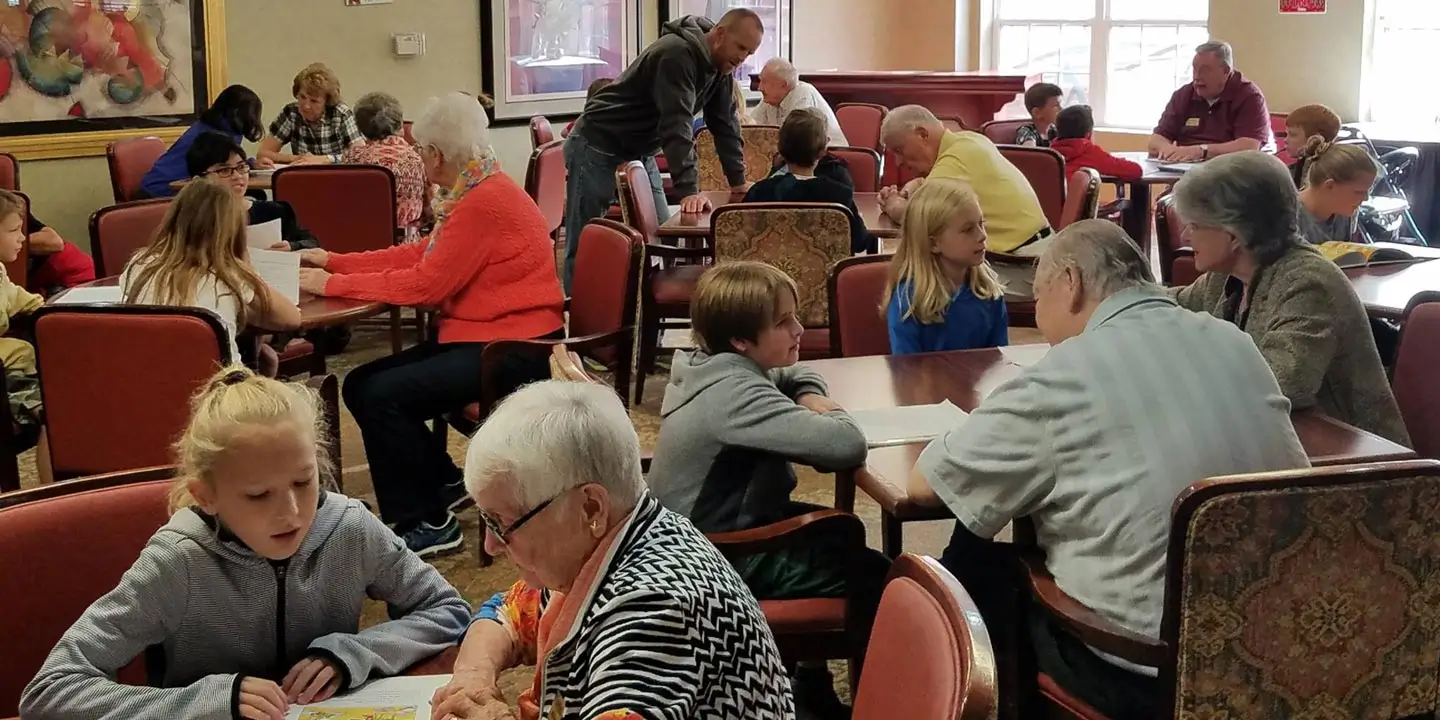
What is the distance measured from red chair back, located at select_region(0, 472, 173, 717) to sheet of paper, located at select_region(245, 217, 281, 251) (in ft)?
8.57

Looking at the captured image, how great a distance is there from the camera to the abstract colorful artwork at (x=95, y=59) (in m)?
7.14

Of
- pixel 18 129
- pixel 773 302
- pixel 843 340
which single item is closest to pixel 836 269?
pixel 843 340

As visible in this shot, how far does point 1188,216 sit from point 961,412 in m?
0.61

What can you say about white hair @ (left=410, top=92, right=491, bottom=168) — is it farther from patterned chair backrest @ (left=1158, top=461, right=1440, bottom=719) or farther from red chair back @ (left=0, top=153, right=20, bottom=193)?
red chair back @ (left=0, top=153, right=20, bottom=193)

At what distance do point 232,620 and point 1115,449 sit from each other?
127cm

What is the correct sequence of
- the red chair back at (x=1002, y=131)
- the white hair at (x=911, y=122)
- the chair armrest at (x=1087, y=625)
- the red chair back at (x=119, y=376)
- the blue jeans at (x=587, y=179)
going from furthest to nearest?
1. the red chair back at (x=1002, y=131)
2. the blue jeans at (x=587, y=179)
3. the white hair at (x=911, y=122)
4. the red chair back at (x=119, y=376)
5. the chair armrest at (x=1087, y=625)

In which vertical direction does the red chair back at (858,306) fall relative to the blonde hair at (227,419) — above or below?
below

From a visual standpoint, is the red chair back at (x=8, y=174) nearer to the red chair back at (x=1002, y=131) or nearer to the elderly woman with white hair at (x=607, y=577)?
the red chair back at (x=1002, y=131)

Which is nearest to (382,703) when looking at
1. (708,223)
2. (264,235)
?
(264,235)

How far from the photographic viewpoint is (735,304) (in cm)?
265

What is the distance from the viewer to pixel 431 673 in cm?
190

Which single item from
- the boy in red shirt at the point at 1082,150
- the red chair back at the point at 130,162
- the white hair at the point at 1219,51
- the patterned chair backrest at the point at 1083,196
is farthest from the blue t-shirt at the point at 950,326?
the white hair at the point at 1219,51

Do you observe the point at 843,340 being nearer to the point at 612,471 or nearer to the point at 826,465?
the point at 826,465

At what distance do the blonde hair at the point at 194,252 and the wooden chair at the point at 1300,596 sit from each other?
7.99 ft
